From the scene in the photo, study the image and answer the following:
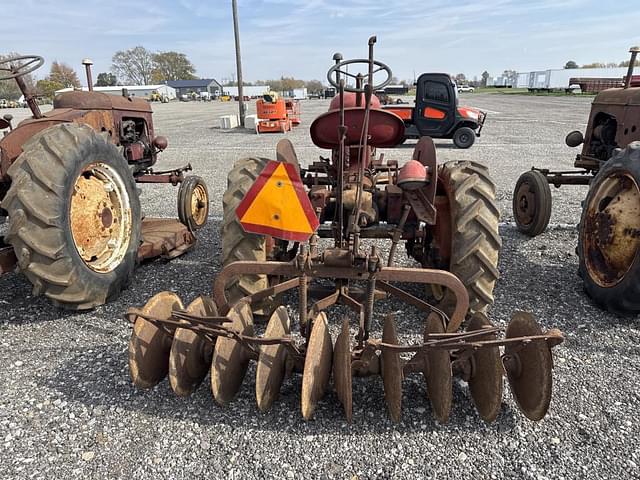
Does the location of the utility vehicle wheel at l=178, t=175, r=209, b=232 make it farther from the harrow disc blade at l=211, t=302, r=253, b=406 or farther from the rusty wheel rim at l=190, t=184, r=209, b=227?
the harrow disc blade at l=211, t=302, r=253, b=406

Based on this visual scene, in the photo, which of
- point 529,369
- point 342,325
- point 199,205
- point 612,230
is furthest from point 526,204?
point 342,325

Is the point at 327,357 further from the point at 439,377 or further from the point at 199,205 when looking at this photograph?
the point at 199,205

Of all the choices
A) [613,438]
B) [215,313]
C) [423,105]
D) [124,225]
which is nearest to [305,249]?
[215,313]

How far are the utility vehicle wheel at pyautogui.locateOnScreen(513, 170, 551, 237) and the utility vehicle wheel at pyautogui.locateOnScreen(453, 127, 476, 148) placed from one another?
7702mm

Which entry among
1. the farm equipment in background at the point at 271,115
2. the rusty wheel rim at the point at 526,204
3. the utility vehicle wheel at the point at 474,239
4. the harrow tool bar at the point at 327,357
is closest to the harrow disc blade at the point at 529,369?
the harrow tool bar at the point at 327,357

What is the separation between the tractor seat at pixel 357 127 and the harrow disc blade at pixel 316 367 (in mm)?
1494

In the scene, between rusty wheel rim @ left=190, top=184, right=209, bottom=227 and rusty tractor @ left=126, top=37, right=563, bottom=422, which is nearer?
rusty tractor @ left=126, top=37, right=563, bottom=422

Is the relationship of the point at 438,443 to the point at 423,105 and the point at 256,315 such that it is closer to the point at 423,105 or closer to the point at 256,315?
the point at 256,315

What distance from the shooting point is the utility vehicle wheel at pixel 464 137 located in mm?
12578

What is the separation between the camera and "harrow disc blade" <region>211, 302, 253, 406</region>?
2203 millimetres

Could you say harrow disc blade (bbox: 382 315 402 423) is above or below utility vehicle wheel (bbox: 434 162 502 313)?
below

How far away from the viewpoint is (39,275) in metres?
2.79

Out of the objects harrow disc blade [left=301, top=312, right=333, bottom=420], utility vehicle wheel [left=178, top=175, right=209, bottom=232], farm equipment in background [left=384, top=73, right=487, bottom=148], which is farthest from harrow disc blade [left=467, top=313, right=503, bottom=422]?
farm equipment in background [left=384, top=73, right=487, bottom=148]

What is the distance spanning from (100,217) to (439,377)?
265 centimetres
